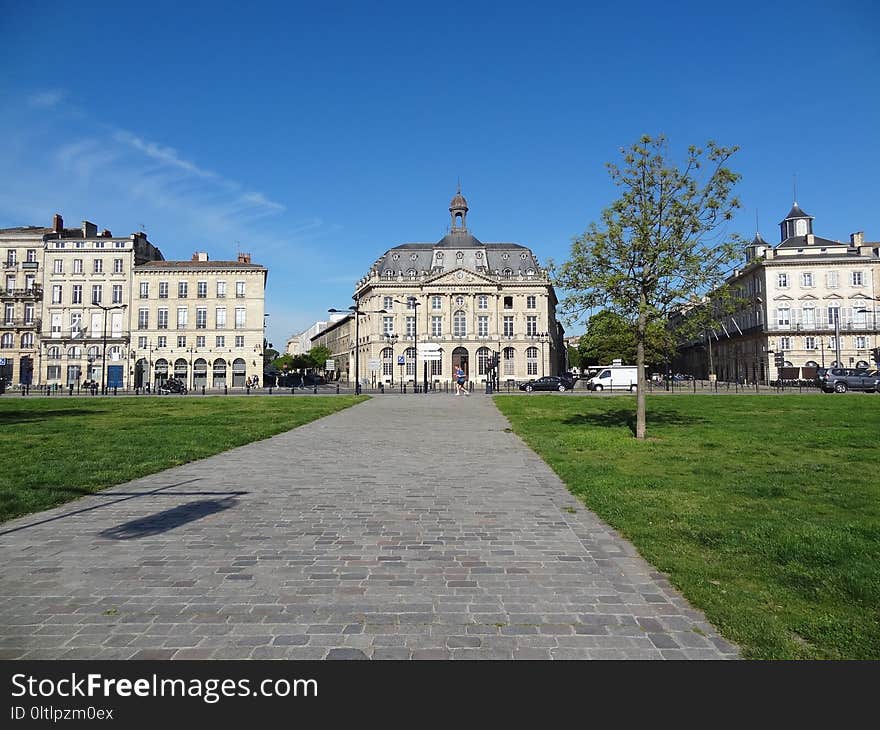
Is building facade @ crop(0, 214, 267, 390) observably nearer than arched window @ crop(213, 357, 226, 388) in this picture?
Yes

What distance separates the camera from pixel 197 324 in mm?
66812

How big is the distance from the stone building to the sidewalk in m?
61.0

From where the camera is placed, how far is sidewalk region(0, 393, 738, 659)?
3.57m

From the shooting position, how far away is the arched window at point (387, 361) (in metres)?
77.1

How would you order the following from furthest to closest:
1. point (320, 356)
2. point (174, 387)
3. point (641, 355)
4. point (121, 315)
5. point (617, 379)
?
point (320, 356), point (121, 315), point (617, 379), point (174, 387), point (641, 355)

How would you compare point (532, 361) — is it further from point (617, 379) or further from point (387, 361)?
point (617, 379)

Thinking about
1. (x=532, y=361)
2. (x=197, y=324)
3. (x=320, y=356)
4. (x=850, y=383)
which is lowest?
(x=850, y=383)

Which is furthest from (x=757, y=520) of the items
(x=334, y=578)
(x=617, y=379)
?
(x=617, y=379)

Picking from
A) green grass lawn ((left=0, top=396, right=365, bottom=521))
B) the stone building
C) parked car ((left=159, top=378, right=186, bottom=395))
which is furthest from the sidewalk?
the stone building

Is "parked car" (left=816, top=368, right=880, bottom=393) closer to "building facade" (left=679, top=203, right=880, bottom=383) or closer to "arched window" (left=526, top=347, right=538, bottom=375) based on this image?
"building facade" (left=679, top=203, right=880, bottom=383)

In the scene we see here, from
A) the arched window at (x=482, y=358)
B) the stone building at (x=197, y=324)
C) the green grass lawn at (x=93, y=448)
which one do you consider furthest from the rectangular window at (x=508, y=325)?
the green grass lawn at (x=93, y=448)

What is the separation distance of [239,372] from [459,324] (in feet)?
95.0
